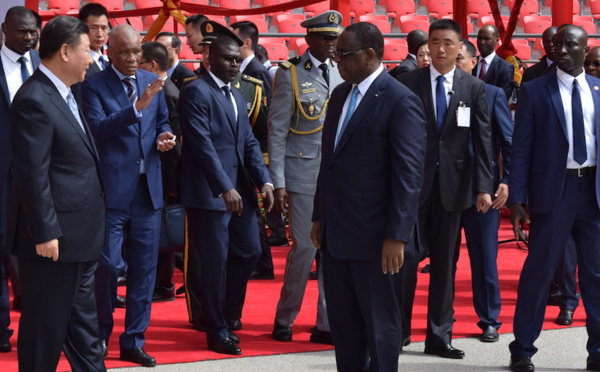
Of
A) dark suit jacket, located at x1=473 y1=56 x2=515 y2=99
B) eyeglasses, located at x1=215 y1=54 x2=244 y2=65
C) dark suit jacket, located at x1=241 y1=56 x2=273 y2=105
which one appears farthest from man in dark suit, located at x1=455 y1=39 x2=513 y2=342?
dark suit jacket, located at x1=473 y1=56 x2=515 y2=99

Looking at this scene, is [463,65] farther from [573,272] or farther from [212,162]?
[212,162]

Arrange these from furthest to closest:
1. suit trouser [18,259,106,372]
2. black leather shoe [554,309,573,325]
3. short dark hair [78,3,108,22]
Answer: short dark hair [78,3,108,22]
black leather shoe [554,309,573,325]
suit trouser [18,259,106,372]

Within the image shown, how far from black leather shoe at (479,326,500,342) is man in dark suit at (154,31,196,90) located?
2930mm

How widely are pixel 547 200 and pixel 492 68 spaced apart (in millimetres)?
4065

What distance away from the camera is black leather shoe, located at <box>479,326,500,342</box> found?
5.80 m

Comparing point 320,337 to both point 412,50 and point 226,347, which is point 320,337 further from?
point 412,50

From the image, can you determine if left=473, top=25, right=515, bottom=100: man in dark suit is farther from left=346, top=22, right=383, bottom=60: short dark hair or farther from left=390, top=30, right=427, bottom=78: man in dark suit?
left=346, top=22, right=383, bottom=60: short dark hair

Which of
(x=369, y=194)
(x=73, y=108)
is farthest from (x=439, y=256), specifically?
(x=73, y=108)

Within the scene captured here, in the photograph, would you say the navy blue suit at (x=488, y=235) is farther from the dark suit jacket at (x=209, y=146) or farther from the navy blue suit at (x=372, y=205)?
the navy blue suit at (x=372, y=205)

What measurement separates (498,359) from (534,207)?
2.74ft

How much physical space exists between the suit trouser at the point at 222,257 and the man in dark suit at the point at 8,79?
0.97m

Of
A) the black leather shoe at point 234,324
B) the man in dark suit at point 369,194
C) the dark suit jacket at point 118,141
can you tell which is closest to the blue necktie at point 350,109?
the man in dark suit at point 369,194

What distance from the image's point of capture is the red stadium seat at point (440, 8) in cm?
1797

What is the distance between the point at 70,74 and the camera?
13.6 ft
